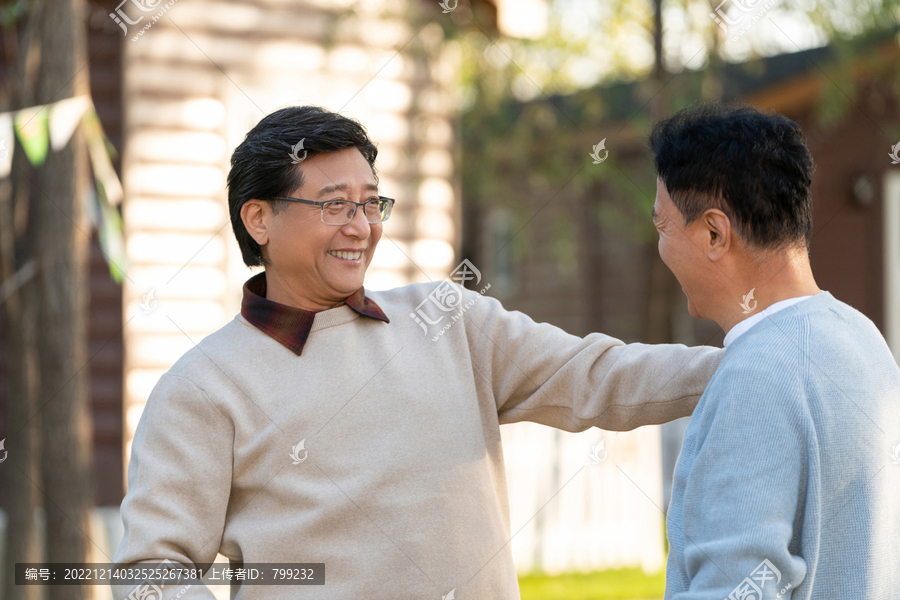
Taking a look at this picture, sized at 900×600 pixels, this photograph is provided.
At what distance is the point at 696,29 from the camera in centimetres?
786

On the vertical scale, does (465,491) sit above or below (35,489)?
above

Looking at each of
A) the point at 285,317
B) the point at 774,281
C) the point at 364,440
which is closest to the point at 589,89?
the point at 285,317

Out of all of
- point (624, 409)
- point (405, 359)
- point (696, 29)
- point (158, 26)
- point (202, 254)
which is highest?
point (696, 29)

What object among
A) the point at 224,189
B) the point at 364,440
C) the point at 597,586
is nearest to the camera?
the point at 364,440

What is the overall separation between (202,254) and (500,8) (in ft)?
8.29

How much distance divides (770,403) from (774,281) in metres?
0.25

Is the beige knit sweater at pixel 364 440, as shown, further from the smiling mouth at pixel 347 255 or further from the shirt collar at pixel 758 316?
the shirt collar at pixel 758 316

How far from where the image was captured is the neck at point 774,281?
142cm

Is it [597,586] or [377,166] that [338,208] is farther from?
[597,586]

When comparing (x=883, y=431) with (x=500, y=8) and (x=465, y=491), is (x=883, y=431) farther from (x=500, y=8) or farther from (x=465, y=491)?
(x=500, y=8)

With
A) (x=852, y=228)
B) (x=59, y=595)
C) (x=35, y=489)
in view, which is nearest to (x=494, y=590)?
(x=59, y=595)

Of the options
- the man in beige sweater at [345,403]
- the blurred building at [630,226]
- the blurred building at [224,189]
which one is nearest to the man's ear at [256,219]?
the man in beige sweater at [345,403]

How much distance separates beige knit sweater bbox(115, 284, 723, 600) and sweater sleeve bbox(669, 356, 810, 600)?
482mm

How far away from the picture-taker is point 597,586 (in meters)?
5.51
